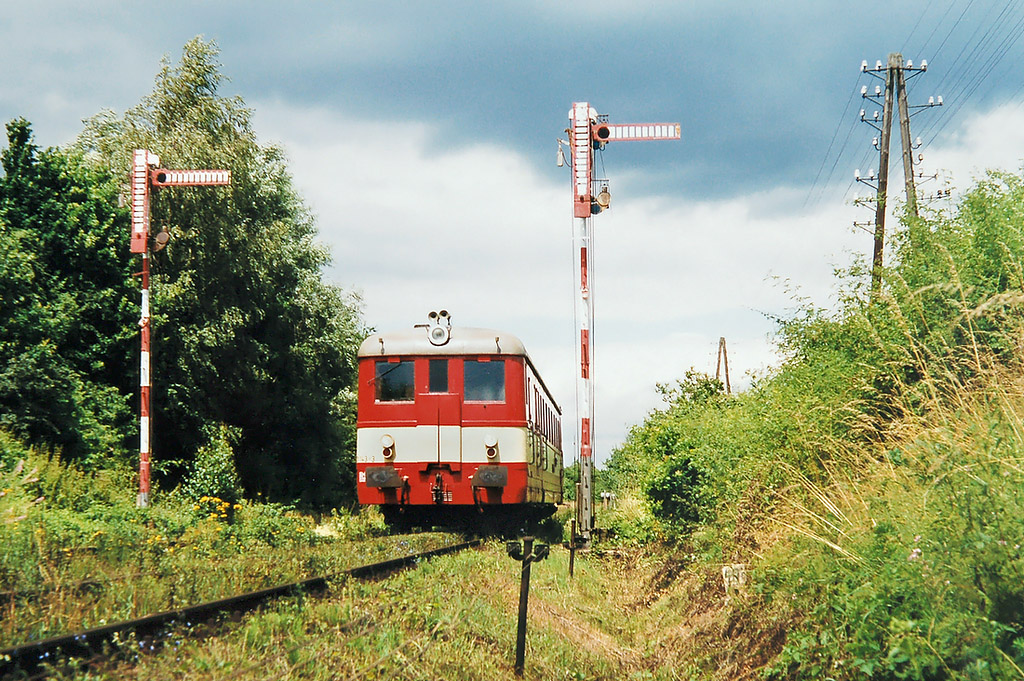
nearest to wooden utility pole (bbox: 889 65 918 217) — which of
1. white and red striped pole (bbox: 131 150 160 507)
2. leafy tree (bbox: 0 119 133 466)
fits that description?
white and red striped pole (bbox: 131 150 160 507)

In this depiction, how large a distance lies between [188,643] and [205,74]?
A: 23235mm

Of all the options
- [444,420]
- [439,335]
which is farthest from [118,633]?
[439,335]

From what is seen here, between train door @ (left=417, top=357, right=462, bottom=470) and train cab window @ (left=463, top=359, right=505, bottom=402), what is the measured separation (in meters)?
0.26

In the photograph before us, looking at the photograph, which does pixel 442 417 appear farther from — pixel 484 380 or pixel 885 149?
pixel 885 149

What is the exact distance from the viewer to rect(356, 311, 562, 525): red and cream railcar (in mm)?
15305

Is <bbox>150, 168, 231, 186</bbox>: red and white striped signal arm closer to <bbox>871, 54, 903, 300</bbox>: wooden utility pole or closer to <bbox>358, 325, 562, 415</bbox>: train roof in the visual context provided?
<bbox>358, 325, 562, 415</bbox>: train roof

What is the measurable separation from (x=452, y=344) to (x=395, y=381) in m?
1.14

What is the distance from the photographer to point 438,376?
15.7m

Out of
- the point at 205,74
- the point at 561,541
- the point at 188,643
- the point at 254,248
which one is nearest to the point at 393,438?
the point at 561,541

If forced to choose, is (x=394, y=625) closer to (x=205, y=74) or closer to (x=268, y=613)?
(x=268, y=613)

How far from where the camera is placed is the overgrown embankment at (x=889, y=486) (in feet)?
14.6

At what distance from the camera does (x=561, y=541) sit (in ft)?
66.3

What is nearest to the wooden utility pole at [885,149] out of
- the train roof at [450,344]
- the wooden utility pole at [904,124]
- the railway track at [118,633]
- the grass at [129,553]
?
the wooden utility pole at [904,124]

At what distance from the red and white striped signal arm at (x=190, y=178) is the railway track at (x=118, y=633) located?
10.3 metres
